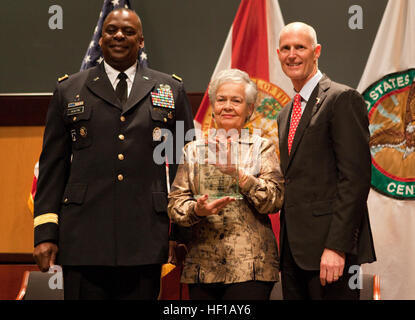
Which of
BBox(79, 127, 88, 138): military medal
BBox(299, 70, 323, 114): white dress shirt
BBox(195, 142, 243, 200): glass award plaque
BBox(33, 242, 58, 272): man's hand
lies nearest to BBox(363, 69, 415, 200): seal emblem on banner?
BBox(299, 70, 323, 114): white dress shirt

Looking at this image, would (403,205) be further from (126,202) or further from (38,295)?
(38,295)

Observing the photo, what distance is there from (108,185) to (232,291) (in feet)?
2.13

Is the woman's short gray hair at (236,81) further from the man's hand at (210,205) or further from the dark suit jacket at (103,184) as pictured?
the man's hand at (210,205)

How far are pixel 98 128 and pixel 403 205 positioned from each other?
1.90 metres

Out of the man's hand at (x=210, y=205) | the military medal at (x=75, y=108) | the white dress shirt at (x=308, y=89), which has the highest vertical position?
the white dress shirt at (x=308, y=89)

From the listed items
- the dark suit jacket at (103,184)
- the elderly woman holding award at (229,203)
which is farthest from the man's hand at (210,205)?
the dark suit jacket at (103,184)

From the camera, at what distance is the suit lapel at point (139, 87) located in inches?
86.0

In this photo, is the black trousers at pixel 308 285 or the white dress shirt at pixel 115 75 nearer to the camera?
the black trousers at pixel 308 285

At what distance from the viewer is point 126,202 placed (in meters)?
2.14

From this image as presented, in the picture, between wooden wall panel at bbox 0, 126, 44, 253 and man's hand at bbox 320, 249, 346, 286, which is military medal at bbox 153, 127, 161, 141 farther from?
wooden wall panel at bbox 0, 126, 44, 253

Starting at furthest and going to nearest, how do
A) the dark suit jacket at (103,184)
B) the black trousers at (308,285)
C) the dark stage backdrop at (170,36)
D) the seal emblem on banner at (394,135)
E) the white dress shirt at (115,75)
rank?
the dark stage backdrop at (170,36) < the seal emblem on banner at (394,135) < the white dress shirt at (115,75) < the dark suit jacket at (103,184) < the black trousers at (308,285)

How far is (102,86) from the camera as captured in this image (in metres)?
2.22

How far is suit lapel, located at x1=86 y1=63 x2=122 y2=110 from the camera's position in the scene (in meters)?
2.19

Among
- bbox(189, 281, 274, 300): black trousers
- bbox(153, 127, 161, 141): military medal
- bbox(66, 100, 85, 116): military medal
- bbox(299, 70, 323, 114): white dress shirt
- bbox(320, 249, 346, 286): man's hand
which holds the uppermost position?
bbox(299, 70, 323, 114): white dress shirt
